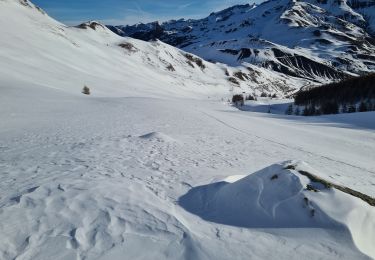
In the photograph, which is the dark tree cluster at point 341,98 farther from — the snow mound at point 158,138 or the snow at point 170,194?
the snow mound at point 158,138

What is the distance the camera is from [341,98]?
80125 millimetres

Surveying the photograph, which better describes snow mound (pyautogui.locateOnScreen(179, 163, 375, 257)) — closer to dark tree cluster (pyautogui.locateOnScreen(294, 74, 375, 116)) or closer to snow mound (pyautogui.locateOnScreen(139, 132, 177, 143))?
snow mound (pyautogui.locateOnScreen(139, 132, 177, 143))

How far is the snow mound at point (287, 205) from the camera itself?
661 centimetres

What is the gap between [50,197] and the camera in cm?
823

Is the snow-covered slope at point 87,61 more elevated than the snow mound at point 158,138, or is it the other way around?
the snow-covered slope at point 87,61

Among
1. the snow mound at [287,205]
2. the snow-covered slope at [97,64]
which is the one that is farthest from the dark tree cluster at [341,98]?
the snow mound at [287,205]

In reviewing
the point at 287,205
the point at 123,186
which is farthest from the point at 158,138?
the point at 287,205

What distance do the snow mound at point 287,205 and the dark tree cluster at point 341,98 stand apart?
6780 cm

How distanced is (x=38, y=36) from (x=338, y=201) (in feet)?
293

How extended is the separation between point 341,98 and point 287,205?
80848mm

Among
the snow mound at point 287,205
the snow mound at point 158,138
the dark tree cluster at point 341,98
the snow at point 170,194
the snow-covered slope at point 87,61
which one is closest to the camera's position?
the snow at point 170,194

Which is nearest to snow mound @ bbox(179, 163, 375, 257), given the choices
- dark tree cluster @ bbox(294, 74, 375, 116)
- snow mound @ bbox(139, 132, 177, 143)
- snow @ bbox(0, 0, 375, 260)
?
snow @ bbox(0, 0, 375, 260)

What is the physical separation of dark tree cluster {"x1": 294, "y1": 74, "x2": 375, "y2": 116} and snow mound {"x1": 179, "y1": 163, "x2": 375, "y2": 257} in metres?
67.8

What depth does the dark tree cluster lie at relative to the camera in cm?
7169
